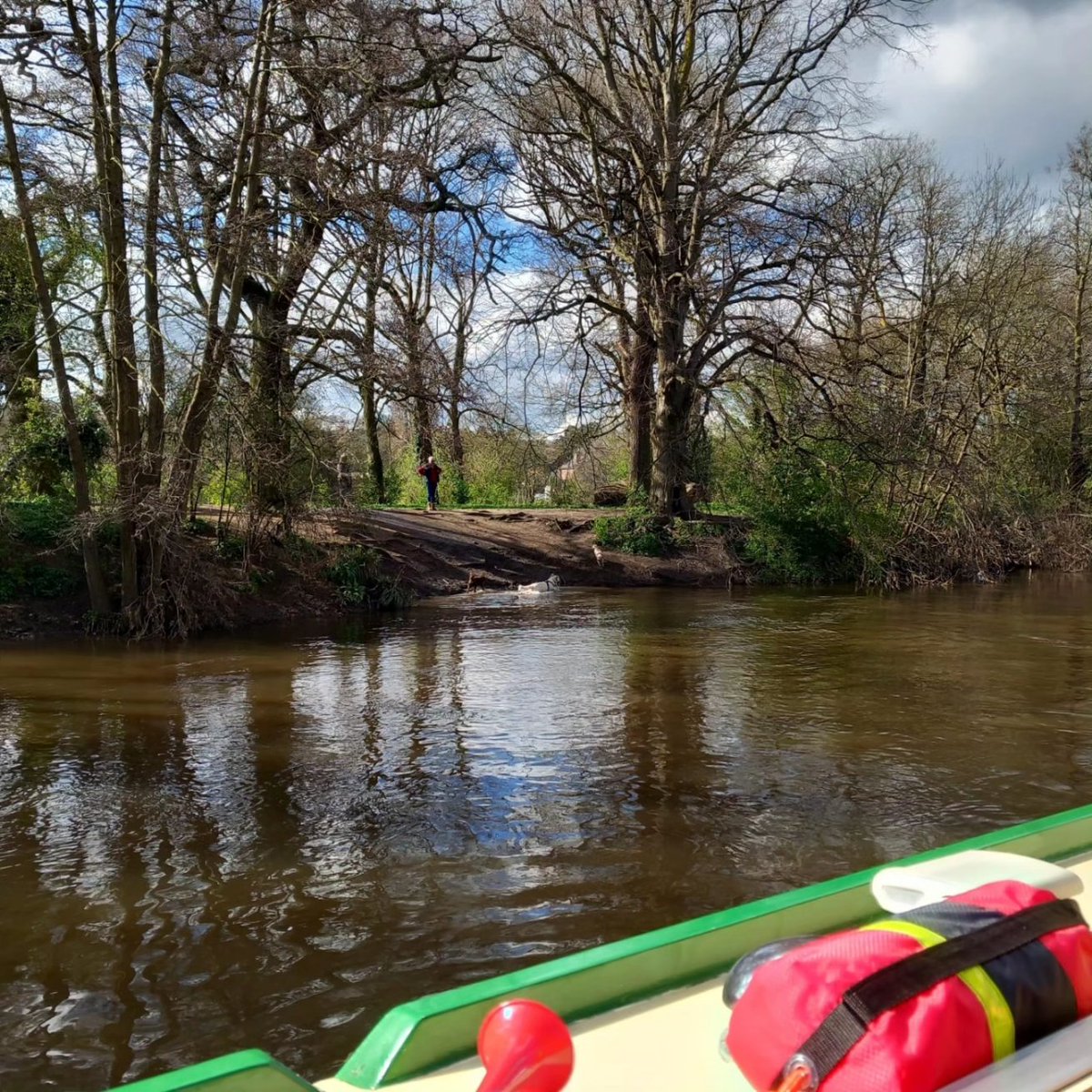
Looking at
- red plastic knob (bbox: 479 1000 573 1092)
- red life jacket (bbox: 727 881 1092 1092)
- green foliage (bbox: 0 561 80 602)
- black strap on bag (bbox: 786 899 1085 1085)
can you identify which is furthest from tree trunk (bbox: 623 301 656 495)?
red plastic knob (bbox: 479 1000 573 1092)

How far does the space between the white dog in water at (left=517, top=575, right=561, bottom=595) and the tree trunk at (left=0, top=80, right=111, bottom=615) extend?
7.42 meters

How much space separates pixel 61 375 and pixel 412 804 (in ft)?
29.8

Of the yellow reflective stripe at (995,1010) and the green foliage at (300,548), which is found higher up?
the green foliage at (300,548)

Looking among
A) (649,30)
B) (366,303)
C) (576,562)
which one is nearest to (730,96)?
(649,30)

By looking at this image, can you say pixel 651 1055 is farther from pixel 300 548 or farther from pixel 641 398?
pixel 641 398

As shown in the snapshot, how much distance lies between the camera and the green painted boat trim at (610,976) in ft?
6.71

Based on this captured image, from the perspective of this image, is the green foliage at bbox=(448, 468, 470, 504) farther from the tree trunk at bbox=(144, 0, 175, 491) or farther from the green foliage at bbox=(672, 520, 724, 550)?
the tree trunk at bbox=(144, 0, 175, 491)

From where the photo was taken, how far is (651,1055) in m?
2.16

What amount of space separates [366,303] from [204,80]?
345 centimetres

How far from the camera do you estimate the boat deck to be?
6.64 ft

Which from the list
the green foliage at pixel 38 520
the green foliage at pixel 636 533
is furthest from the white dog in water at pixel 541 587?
the green foliage at pixel 38 520

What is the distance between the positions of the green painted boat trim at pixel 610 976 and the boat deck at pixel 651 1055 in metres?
0.03

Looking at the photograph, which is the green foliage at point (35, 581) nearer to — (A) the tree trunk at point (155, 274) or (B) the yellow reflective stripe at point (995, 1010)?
(A) the tree trunk at point (155, 274)

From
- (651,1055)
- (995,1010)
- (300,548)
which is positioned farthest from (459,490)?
(995,1010)
